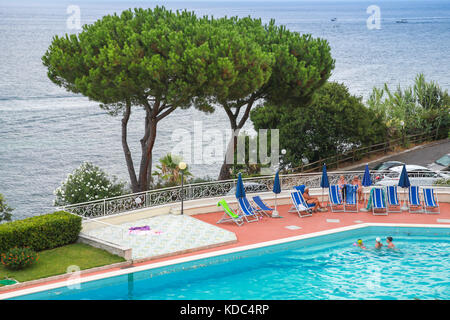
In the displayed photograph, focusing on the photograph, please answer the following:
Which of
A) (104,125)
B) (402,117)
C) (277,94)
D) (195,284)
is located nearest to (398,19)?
(104,125)

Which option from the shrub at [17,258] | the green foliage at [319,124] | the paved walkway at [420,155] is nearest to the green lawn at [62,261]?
the shrub at [17,258]

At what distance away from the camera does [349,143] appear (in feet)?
109

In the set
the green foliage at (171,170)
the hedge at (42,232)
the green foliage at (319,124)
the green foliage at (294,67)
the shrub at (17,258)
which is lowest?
the shrub at (17,258)

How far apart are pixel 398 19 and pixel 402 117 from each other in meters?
148

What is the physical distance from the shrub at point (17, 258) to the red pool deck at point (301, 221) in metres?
4.90

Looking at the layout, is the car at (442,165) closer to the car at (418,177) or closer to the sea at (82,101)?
the car at (418,177)

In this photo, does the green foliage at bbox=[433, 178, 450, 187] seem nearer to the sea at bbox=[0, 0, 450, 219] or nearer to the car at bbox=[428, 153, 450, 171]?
the car at bbox=[428, 153, 450, 171]

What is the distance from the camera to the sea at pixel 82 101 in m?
65.4

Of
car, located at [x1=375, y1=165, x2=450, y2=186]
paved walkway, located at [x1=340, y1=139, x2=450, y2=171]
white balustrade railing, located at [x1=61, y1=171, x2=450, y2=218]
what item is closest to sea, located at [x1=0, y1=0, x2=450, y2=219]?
paved walkway, located at [x1=340, y1=139, x2=450, y2=171]

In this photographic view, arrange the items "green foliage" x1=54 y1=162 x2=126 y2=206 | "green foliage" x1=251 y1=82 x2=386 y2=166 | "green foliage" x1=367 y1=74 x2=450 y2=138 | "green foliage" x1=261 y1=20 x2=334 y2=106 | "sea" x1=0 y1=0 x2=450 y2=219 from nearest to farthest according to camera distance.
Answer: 1. "green foliage" x1=54 y1=162 x2=126 y2=206
2. "green foliage" x1=261 y1=20 x2=334 y2=106
3. "green foliage" x1=251 y1=82 x2=386 y2=166
4. "green foliage" x1=367 y1=74 x2=450 y2=138
5. "sea" x1=0 y1=0 x2=450 y2=219

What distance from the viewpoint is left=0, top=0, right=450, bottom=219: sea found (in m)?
65.4

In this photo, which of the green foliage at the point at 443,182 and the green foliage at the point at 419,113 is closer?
the green foliage at the point at 443,182

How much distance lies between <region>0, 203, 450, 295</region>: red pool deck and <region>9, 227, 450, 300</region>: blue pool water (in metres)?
0.62

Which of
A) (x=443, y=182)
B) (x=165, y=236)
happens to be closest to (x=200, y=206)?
(x=165, y=236)
